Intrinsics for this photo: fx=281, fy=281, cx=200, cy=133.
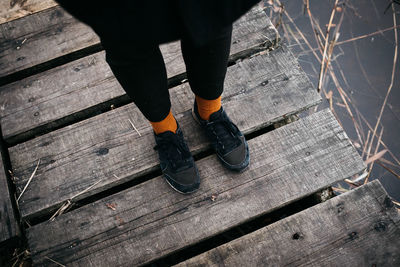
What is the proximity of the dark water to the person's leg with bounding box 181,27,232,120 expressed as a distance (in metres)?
1.05

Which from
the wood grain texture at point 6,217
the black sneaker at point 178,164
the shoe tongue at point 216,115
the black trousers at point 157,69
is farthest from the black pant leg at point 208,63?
the wood grain texture at point 6,217

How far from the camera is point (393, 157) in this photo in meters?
1.60

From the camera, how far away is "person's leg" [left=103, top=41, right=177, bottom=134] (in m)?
0.68

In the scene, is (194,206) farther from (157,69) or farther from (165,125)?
(157,69)

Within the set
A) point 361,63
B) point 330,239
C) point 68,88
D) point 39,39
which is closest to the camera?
point 330,239

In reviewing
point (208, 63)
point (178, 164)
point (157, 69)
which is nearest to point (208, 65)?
point (208, 63)

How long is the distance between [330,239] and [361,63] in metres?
1.26

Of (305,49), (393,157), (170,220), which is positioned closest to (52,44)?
(170,220)

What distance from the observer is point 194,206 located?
3.57 feet

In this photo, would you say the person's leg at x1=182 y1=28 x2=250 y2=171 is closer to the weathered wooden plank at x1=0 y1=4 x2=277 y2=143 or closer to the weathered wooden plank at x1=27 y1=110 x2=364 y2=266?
the weathered wooden plank at x1=27 y1=110 x2=364 y2=266

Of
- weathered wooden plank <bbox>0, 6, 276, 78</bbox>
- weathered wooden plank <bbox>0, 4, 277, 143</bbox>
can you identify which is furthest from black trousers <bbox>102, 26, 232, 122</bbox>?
weathered wooden plank <bbox>0, 6, 276, 78</bbox>

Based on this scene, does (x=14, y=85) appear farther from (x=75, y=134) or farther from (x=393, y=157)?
(x=393, y=157)

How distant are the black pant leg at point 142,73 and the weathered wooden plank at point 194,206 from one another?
0.37m

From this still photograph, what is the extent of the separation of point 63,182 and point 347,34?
6.24ft
